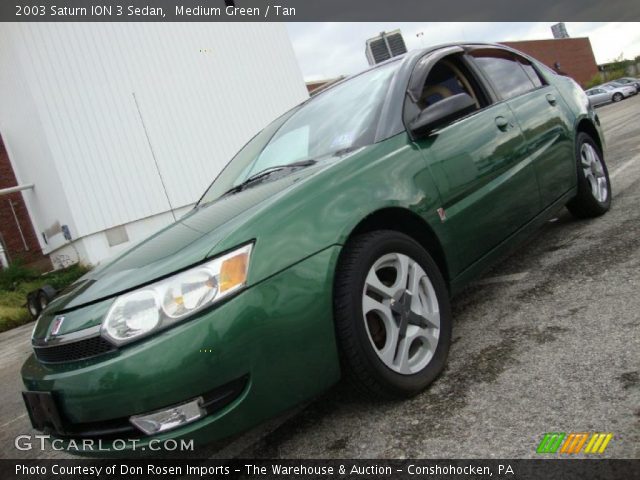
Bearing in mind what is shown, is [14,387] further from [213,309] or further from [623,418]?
[623,418]

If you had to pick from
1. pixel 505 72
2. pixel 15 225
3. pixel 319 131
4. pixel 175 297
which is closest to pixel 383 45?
pixel 15 225

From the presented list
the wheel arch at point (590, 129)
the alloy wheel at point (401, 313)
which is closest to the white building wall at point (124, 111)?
the wheel arch at point (590, 129)

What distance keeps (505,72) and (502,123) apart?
0.64 metres

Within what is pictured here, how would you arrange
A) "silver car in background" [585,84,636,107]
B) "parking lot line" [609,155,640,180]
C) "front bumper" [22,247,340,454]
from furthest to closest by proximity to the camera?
"silver car in background" [585,84,636,107]
"parking lot line" [609,155,640,180]
"front bumper" [22,247,340,454]

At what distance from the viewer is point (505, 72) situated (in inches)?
133

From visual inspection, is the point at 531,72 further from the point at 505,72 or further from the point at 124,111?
the point at 124,111

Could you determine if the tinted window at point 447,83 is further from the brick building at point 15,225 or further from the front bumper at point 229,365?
the brick building at point 15,225

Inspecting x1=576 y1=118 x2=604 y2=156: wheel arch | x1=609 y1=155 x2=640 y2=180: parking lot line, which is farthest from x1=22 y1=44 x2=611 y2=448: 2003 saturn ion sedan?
x1=609 y1=155 x2=640 y2=180: parking lot line

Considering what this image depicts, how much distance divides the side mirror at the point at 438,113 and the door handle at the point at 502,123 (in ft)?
1.89

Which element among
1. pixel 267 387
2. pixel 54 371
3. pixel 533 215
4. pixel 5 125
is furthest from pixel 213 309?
pixel 5 125

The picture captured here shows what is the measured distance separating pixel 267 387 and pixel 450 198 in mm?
1278

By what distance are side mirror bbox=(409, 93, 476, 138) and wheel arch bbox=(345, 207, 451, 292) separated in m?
0.44

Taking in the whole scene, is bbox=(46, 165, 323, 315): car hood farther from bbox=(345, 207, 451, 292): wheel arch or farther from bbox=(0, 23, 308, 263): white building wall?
bbox=(0, 23, 308, 263): white building wall

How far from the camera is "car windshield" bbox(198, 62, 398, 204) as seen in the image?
2535 mm
